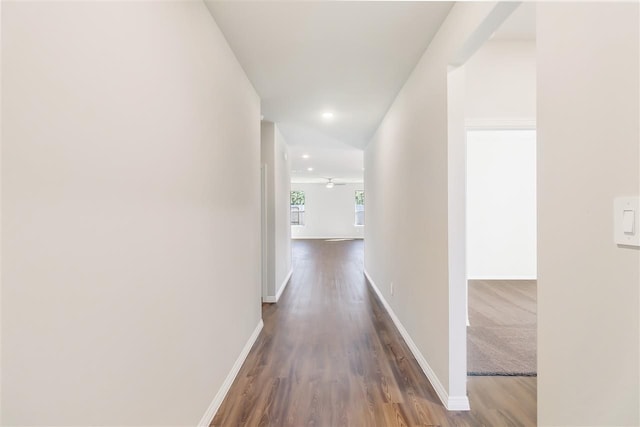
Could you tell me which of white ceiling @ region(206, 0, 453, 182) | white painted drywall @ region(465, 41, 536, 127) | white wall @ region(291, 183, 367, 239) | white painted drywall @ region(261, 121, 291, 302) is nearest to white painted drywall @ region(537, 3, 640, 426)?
white ceiling @ region(206, 0, 453, 182)

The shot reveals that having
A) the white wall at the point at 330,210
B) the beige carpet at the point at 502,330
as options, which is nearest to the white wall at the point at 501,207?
the beige carpet at the point at 502,330

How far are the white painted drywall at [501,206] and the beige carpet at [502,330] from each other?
501 mm

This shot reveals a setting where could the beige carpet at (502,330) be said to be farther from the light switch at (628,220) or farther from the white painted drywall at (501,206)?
the light switch at (628,220)

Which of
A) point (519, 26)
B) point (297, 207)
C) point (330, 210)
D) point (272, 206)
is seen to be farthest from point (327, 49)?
point (297, 207)

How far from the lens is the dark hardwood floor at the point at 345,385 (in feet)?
5.69

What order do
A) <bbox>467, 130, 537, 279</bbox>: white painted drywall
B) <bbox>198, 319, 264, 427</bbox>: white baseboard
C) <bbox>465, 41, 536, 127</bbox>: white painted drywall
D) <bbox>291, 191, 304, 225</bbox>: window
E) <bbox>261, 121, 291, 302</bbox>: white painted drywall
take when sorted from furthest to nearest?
<bbox>291, 191, 304, 225</bbox>: window → <bbox>467, 130, 537, 279</bbox>: white painted drywall → <bbox>261, 121, 291, 302</bbox>: white painted drywall → <bbox>465, 41, 536, 127</bbox>: white painted drywall → <bbox>198, 319, 264, 427</bbox>: white baseboard

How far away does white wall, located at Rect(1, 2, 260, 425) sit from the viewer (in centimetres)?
67

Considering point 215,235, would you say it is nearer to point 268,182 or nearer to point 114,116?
point 114,116

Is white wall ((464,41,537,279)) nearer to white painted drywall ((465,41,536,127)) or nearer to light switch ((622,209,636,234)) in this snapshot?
white painted drywall ((465,41,536,127))

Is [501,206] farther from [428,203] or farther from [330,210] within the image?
[330,210]

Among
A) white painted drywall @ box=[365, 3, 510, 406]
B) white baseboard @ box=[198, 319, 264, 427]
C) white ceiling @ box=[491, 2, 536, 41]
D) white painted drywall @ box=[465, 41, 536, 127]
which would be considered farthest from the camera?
white painted drywall @ box=[465, 41, 536, 127]

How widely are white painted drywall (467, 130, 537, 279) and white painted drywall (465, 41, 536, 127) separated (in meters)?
2.44

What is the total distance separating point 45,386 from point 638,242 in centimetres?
153

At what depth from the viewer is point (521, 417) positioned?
175cm
